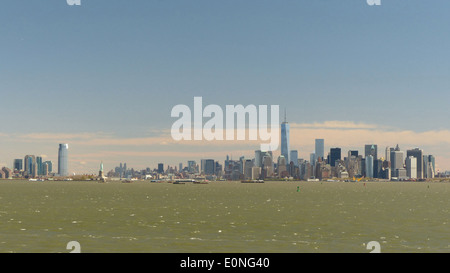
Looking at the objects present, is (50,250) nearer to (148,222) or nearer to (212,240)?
(212,240)

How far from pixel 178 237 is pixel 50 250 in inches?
642

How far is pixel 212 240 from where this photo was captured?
59.9 meters

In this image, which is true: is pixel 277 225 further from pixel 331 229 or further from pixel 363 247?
pixel 363 247

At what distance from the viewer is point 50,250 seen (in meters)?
51.8
